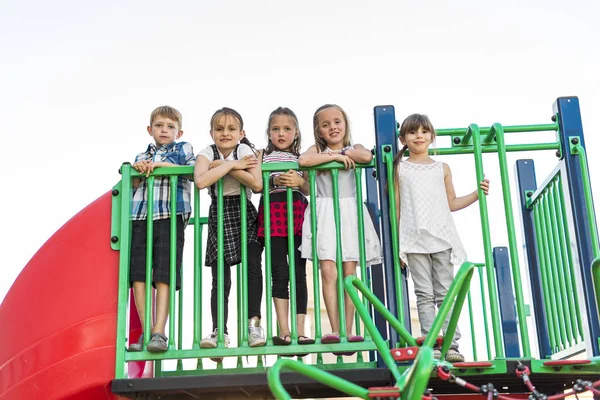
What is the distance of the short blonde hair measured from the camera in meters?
4.79

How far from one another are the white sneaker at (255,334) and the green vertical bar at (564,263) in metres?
1.84

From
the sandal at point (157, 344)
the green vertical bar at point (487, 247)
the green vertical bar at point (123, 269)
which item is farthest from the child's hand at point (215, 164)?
the green vertical bar at point (487, 247)

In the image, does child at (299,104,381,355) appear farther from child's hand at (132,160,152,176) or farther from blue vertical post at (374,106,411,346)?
child's hand at (132,160,152,176)

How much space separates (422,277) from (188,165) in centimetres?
146

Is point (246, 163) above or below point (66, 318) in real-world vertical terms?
above

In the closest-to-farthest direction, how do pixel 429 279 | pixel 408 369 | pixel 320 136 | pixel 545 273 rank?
pixel 408 369 → pixel 429 279 → pixel 320 136 → pixel 545 273

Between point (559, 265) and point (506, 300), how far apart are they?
33.3 inches

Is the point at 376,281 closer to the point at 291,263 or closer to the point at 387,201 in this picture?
the point at 387,201

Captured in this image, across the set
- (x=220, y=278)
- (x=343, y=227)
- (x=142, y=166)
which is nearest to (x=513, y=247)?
(x=343, y=227)

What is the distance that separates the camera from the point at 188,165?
4.43 metres

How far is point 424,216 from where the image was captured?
13.8 feet

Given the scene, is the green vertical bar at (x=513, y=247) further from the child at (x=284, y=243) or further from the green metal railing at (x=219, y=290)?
the child at (x=284, y=243)

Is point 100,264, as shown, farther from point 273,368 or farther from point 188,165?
point 273,368

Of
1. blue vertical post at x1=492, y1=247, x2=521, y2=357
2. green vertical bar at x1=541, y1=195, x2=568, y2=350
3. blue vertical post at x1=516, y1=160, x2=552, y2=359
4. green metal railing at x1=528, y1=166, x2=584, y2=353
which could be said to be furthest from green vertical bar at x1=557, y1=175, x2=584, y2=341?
blue vertical post at x1=516, y1=160, x2=552, y2=359
